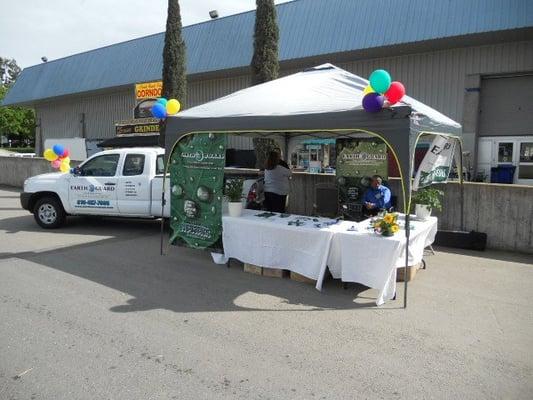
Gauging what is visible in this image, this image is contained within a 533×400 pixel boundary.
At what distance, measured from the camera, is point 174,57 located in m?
17.2

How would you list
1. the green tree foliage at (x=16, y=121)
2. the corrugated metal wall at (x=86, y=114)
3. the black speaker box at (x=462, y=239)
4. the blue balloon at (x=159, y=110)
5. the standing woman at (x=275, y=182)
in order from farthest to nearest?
1. the green tree foliage at (x=16, y=121)
2. the corrugated metal wall at (x=86, y=114)
3. the standing woman at (x=275, y=182)
4. the black speaker box at (x=462, y=239)
5. the blue balloon at (x=159, y=110)

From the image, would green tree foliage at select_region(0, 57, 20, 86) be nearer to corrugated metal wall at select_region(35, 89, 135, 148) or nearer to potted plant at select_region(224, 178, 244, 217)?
corrugated metal wall at select_region(35, 89, 135, 148)

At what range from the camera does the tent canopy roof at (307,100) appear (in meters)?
5.98

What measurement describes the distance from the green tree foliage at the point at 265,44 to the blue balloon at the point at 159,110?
22.6 feet

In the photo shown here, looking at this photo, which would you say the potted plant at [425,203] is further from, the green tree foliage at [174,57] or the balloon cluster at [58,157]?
the green tree foliage at [174,57]

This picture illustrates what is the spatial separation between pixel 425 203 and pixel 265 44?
27.6 ft

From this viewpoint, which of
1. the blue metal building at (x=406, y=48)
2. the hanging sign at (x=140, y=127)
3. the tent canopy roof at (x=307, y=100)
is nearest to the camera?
the tent canopy roof at (x=307, y=100)

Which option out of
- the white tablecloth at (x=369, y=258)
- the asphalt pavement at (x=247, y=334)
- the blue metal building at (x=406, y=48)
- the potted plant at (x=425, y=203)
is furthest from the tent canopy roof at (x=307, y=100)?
the blue metal building at (x=406, y=48)

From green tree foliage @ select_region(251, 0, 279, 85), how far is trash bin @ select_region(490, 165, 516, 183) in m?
8.17

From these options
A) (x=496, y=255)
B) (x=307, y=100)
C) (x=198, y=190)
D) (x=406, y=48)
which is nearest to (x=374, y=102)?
(x=307, y=100)

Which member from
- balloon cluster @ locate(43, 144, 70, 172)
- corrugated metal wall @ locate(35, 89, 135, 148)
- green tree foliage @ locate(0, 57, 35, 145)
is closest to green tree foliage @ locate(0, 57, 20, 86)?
green tree foliage @ locate(0, 57, 35, 145)

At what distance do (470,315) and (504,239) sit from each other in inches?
151

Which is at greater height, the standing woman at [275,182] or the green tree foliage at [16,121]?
the green tree foliage at [16,121]

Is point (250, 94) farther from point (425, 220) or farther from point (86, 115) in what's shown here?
point (86, 115)
